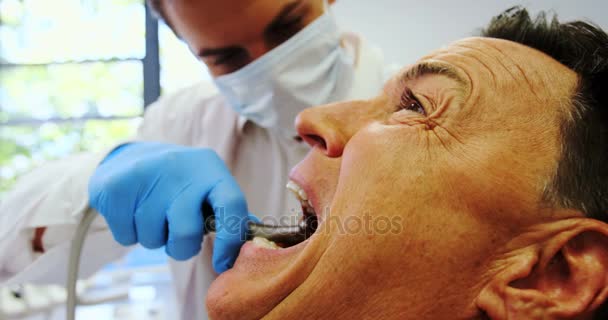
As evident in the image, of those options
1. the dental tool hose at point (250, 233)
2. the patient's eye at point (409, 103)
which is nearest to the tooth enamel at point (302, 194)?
the dental tool hose at point (250, 233)

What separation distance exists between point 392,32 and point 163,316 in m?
1.87

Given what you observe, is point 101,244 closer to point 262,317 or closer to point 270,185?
point 270,185

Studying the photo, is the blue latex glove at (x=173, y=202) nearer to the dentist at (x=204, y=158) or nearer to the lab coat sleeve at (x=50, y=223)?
the dentist at (x=204, y=158)

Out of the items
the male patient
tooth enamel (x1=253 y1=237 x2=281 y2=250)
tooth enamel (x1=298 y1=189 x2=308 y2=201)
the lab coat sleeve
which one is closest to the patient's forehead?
the male patient

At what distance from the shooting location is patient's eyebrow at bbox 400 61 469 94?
2.50 ft

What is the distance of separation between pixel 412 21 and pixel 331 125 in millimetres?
1840

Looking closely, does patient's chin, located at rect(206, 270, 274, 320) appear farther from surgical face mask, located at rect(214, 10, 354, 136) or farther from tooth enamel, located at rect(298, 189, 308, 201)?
surgical face mask, located at rect(214, 10, 354, 136)

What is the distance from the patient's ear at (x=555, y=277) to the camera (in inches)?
26.7

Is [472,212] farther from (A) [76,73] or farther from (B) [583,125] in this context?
(A) [76,73]

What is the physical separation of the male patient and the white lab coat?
61 centimetres

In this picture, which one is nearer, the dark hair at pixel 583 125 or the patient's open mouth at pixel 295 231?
the dark hair at pixel 583 125

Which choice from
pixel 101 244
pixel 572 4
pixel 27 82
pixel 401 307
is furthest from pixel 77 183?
pixel 27 82

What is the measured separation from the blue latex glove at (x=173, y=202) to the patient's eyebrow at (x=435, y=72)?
447 millimetres

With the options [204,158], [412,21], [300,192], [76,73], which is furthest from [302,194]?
[76,73]
